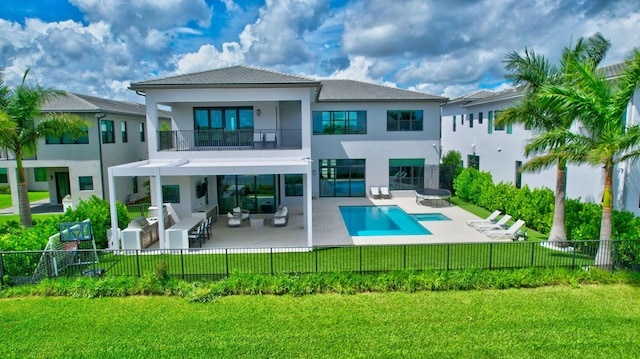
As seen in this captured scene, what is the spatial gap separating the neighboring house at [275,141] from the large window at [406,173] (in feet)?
0.21

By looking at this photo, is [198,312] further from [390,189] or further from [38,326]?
[390,189]

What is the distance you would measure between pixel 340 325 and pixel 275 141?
502 inches

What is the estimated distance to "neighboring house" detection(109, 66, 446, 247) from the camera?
17.3 meters

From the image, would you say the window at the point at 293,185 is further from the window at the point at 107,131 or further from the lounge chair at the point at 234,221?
the window at the point at 107,131

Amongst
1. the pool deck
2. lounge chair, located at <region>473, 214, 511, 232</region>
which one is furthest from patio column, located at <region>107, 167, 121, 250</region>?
lounge chair, located at <region>473, 214, 511, 232</region>

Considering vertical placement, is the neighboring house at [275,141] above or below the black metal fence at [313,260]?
above

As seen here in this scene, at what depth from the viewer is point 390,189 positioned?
26.3m

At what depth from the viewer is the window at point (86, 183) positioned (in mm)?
Result: 22875

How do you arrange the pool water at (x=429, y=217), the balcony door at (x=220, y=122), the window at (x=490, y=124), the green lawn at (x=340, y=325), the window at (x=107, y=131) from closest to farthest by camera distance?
1. the green lawn at (x=340, y=325)
2. the pool water at (x=429, y=217)
3. the balcony door at (x=220, y=122)
4. the window at (x=107, y=131)
5. the window at (x=490, y=124)

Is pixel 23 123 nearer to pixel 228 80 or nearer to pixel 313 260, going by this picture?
pixel 228 80

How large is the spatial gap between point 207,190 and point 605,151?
1665 cm

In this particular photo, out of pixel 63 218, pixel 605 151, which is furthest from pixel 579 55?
pixel 63 218

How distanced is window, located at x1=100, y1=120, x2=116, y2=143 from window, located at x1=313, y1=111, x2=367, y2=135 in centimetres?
1190

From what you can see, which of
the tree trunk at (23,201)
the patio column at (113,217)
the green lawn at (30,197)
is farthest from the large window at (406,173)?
the green lawn at (30,197)
